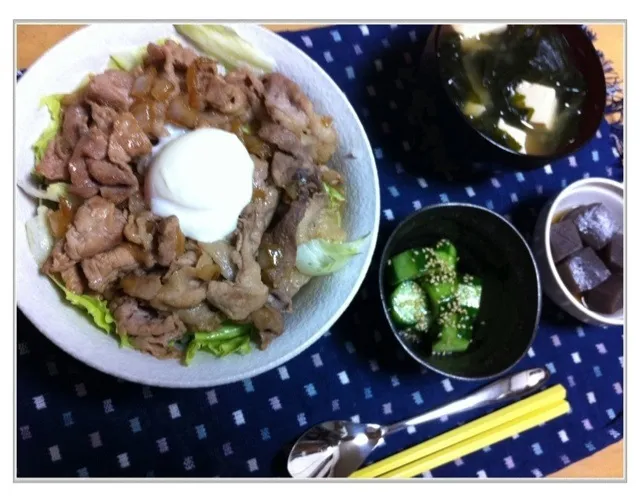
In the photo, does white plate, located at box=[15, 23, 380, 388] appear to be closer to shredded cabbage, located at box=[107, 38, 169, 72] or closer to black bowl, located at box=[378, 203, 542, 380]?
shredded cabbage, located at box=[107, 38, 169, 72]

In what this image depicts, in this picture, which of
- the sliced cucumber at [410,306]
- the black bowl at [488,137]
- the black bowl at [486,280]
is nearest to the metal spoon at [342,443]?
the black bowl at [486,280]

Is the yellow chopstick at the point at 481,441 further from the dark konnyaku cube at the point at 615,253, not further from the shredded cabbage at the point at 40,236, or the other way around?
the shredded cabbage at the point at 40,236

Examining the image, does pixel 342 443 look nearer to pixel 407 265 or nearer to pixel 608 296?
pixel 407 265

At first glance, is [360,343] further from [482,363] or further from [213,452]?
[213,452]

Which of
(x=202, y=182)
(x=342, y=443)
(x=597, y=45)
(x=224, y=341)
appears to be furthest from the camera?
(x=597, y=45)

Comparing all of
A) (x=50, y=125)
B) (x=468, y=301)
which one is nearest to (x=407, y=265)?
(x=468, y=301)

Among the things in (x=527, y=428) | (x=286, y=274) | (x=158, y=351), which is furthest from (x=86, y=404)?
(x=527, y=428)
